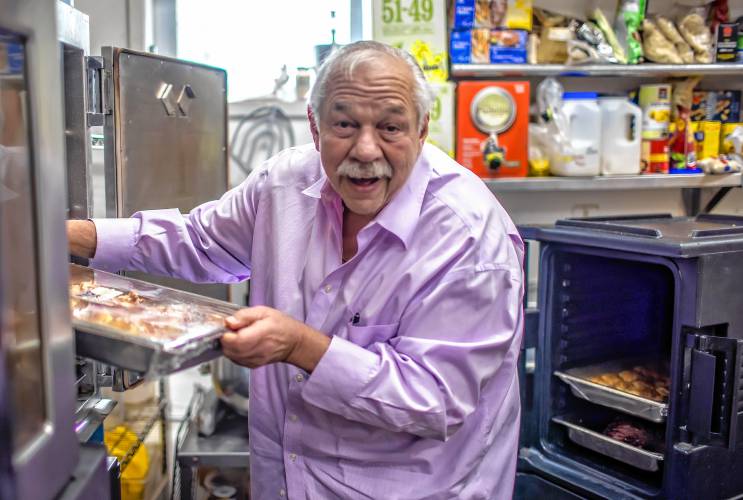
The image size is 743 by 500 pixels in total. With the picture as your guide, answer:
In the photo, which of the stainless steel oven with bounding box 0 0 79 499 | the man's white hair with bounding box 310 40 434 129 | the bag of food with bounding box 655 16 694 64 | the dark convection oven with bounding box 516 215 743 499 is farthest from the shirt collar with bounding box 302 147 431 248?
the bag of food with bounding box 655 16 694 64

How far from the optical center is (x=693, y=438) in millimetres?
1765

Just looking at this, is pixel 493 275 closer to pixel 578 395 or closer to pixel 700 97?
pixel 578 395

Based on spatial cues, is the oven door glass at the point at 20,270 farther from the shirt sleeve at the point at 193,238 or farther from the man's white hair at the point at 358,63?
the shirt sleeve at the point at 193,238

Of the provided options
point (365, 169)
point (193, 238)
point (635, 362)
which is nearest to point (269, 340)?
point (365, 169)

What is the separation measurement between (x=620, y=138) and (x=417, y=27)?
93 centimetres

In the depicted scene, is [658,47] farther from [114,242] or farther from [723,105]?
[114,242]

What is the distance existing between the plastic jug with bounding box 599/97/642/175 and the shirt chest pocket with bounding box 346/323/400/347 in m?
1.82

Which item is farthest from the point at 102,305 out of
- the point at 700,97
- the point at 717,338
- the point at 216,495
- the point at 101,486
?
the point at 700,97

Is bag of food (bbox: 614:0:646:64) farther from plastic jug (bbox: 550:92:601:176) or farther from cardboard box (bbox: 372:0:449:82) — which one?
cardboard box (bbox: 372:0:449:82)

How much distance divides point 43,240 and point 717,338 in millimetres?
1519

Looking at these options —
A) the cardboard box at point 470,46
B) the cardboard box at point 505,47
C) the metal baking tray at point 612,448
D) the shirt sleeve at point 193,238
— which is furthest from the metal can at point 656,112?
the shirt sleeve at point 193,238

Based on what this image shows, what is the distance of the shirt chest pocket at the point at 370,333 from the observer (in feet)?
4.68

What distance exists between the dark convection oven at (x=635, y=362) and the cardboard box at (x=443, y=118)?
87 centimetres

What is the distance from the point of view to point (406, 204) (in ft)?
4.73
